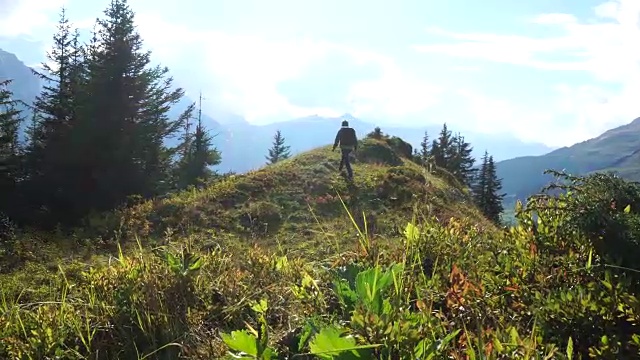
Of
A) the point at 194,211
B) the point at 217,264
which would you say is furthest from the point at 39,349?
the point at 194,211

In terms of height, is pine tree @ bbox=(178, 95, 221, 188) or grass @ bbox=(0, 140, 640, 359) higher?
pine tree @ bbox=(178, 95, 221, 188)

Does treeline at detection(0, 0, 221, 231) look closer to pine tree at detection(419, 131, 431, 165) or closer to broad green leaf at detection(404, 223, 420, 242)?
pine tree at detection(419, 131, 431, 165)

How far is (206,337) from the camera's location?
3.07m

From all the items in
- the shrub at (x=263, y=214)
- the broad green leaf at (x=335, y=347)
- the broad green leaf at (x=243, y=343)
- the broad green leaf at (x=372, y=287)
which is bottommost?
the shrub at (x=263, y=214)

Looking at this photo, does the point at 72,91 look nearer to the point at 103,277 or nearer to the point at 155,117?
the point at 155,117

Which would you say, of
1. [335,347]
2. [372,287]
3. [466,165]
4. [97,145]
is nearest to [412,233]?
[372,287]

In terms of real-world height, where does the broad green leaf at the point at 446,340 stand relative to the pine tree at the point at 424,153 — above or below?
below

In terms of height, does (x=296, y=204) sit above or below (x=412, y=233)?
below

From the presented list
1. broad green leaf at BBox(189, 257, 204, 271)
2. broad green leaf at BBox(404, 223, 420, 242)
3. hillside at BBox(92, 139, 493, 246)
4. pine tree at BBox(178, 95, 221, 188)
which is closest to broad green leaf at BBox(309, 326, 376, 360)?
broad green leaf at BBox(404, 223, 420, 242)

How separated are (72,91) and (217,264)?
3048cm

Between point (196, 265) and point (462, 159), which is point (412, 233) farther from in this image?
point (462, 159)

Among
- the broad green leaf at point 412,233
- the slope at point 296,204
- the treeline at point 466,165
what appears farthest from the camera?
the treeline at point 466,165

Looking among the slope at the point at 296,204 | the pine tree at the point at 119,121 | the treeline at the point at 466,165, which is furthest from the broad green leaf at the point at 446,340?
the treeline at the point at 466,165

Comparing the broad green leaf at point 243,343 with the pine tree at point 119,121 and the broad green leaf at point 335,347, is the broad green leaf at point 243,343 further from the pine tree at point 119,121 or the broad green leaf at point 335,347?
the pine tree at point 119,121
